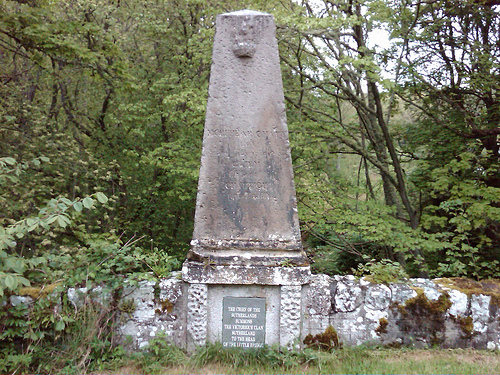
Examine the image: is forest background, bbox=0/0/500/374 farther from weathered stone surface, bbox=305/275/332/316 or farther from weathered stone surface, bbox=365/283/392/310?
weathered stone surface, bbox=305/275/332/316

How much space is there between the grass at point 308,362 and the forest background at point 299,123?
2.04 metres

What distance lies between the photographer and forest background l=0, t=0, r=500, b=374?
705cm

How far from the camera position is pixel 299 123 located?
8.06m

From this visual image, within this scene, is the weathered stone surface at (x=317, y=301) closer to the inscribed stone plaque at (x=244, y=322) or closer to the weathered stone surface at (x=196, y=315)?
the inscribed stone plaque at (x=244, y=322)

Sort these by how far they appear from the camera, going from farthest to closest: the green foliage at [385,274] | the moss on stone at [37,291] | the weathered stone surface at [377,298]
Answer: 1. the green foliage at [385,274]
2. the weathered stone surface at [377,298]
3. the moss on stone at [37,291]

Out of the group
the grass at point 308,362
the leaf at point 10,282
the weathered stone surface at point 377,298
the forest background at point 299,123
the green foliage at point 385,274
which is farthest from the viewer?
the forest background at point 299,123

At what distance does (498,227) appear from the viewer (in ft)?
24.9

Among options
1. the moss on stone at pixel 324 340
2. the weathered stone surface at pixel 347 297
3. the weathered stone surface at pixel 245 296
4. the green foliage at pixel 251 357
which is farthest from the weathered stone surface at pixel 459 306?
the weathered stone surface at pixel 245 296

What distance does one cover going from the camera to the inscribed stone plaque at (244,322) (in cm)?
403

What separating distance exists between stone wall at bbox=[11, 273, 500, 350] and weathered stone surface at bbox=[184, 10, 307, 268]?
457 millimetres

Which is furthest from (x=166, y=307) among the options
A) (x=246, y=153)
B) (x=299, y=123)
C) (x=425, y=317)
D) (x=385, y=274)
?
(x=299, y=123)

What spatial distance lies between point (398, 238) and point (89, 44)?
6.76m

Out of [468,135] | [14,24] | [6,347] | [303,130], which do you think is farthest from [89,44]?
[468,135]

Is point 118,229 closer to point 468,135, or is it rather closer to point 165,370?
point 165,370
